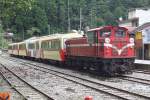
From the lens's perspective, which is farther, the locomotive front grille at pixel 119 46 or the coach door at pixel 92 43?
the coach door at pixel 92 43

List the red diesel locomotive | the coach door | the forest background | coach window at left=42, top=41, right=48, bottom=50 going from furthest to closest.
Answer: the forest background, coach window at left=42, top=41, right=48, bottom=50, the coach door, the red diesel locomotive

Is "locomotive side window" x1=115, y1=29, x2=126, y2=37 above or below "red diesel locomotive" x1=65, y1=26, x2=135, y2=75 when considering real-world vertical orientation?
above

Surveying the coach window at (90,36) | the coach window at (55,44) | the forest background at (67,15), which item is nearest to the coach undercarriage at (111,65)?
the coach window at (90,36)

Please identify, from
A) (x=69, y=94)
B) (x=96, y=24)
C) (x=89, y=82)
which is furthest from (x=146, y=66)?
(x=96, y=24)

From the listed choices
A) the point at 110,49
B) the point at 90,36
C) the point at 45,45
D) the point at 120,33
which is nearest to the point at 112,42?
the point at 110,49

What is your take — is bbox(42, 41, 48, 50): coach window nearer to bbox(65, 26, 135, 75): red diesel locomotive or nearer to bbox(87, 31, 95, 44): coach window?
bbox(65, 26, 135, 75): red diesel locomotive

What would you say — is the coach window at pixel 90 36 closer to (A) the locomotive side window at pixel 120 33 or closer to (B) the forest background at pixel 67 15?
(A) the locomotive side window at pixel 120 33

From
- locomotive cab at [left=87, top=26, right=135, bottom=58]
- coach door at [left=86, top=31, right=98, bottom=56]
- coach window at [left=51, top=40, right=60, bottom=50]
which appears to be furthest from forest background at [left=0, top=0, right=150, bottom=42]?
locomotive cab at [left=87, top=26, right=135, bottom=58]

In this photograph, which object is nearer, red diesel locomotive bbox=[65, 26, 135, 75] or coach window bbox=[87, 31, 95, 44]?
red diesel locomotive bbox=[65, 26, 135, 75]

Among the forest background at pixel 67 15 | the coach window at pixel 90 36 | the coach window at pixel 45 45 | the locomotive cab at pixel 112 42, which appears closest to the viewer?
the locomotive cab at pixel 112 42

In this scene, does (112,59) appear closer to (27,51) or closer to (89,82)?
(89,82)

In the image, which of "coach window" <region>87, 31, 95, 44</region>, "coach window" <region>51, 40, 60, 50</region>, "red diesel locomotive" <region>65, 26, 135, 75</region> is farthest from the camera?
"coach window" <region>51, 40, 60, 50</region>

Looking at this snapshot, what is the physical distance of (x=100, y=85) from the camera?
19656 mm

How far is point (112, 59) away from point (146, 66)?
725 cm
